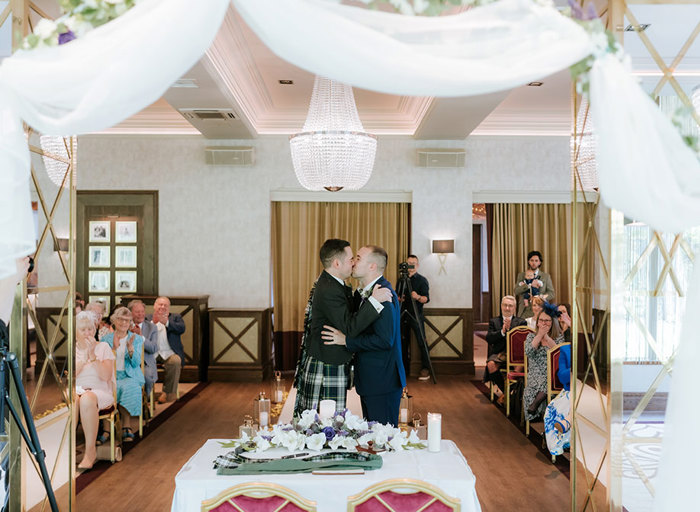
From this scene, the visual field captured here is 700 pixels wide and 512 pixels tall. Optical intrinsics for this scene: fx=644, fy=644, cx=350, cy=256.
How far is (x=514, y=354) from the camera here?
6.73 meters

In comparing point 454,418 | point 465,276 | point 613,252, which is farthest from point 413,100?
point 613,252

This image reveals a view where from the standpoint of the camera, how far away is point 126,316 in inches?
228

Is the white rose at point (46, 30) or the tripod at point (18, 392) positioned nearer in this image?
the white rose at point (46, 30)

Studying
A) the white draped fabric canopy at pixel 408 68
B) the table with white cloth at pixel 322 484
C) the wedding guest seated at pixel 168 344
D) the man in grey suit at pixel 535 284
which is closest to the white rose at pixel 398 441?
the table with white cloth at pixel 322 484

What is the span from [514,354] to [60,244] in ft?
15.2

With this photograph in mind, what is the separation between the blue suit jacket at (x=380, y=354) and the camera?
4.11 metres

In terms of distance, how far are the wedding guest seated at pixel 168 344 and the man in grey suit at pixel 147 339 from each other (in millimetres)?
185

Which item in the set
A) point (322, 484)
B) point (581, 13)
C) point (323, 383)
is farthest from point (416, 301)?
point (581, 13)

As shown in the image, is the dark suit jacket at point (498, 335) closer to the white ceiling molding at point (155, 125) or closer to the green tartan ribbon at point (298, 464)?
the green tartan ribbon at point (298, 464)

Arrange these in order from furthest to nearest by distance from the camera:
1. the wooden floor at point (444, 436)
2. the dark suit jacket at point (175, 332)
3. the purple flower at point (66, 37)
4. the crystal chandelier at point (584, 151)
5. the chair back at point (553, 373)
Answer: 1. the dark suit jacket at point (175, 332)
2. the chair back at point (553, 373)
3. the wooden floor at point (444, 436)
4. the crystal chandelier at point (584, 151)
5. the purple flower at point (66, 37)

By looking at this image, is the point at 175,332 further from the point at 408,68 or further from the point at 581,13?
the point at 581,13

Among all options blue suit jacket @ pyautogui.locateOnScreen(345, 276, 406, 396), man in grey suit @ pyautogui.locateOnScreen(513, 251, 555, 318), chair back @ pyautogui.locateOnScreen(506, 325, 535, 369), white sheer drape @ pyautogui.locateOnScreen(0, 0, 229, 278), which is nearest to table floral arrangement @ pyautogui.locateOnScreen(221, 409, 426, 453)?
blue suit jacket @ pyautogui.locateOnScreen(345, 276, 406, 396)

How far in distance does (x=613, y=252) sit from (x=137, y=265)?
7.37 m

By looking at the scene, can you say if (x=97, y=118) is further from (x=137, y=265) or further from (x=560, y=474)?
(x=137, y=265)
